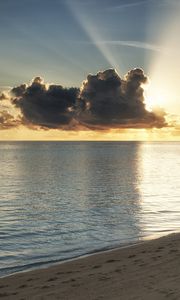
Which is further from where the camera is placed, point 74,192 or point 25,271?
point 74,192

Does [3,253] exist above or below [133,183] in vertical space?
below

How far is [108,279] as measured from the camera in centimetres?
1733

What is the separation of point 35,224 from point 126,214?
10.1 meters

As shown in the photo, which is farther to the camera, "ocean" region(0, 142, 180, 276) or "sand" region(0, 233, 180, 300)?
"ocean" region(0, 142, 180, 276)

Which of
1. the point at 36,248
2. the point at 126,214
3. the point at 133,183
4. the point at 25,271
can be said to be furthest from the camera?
the point at 133,183

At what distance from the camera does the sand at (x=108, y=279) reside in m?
15.3

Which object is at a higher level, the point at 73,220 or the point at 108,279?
the point at 73,220

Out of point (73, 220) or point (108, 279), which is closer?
point (108, 279)

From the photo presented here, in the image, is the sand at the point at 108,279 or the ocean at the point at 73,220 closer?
the sand at the point at 108,279

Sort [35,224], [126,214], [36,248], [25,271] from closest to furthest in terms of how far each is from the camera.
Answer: [25,271] → [36,248] → [35,224] → [126,214]

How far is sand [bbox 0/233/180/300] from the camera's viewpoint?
15320 millimetres

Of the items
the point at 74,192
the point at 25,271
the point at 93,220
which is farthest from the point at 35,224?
the point at 74,192

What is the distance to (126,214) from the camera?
1629 inches

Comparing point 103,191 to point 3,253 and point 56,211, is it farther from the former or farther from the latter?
point 3,253
